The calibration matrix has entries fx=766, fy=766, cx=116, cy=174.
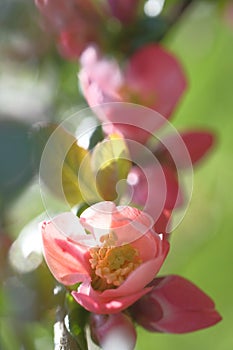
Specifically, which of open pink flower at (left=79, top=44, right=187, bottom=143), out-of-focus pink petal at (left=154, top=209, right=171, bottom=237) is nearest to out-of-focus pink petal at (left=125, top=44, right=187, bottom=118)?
open pink flower at (left=79, top=44, right=187, bottom=143)

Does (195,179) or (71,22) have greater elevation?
(71,22)

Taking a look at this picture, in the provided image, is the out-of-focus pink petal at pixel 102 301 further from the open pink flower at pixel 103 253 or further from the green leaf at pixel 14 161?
the green leaf at pixel 14 161

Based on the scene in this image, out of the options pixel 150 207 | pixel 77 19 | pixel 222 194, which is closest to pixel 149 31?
pixel 77 19

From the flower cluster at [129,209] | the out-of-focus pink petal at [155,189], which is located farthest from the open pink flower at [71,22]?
the out-of-focus pink petal at [155,189]

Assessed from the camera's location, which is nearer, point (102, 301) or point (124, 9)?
point (102, 301)

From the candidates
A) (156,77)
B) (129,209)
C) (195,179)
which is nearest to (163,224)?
(129,209)

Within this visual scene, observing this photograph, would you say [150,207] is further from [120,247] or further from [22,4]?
[22,4]

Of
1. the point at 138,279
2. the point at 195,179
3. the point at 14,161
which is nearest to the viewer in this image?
the point at 138,279

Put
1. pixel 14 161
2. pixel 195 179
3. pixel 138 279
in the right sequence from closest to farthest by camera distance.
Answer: pixel 138 279 → pixel 14 161 → pixel 195 179

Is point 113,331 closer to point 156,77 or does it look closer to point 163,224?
point 163,224
